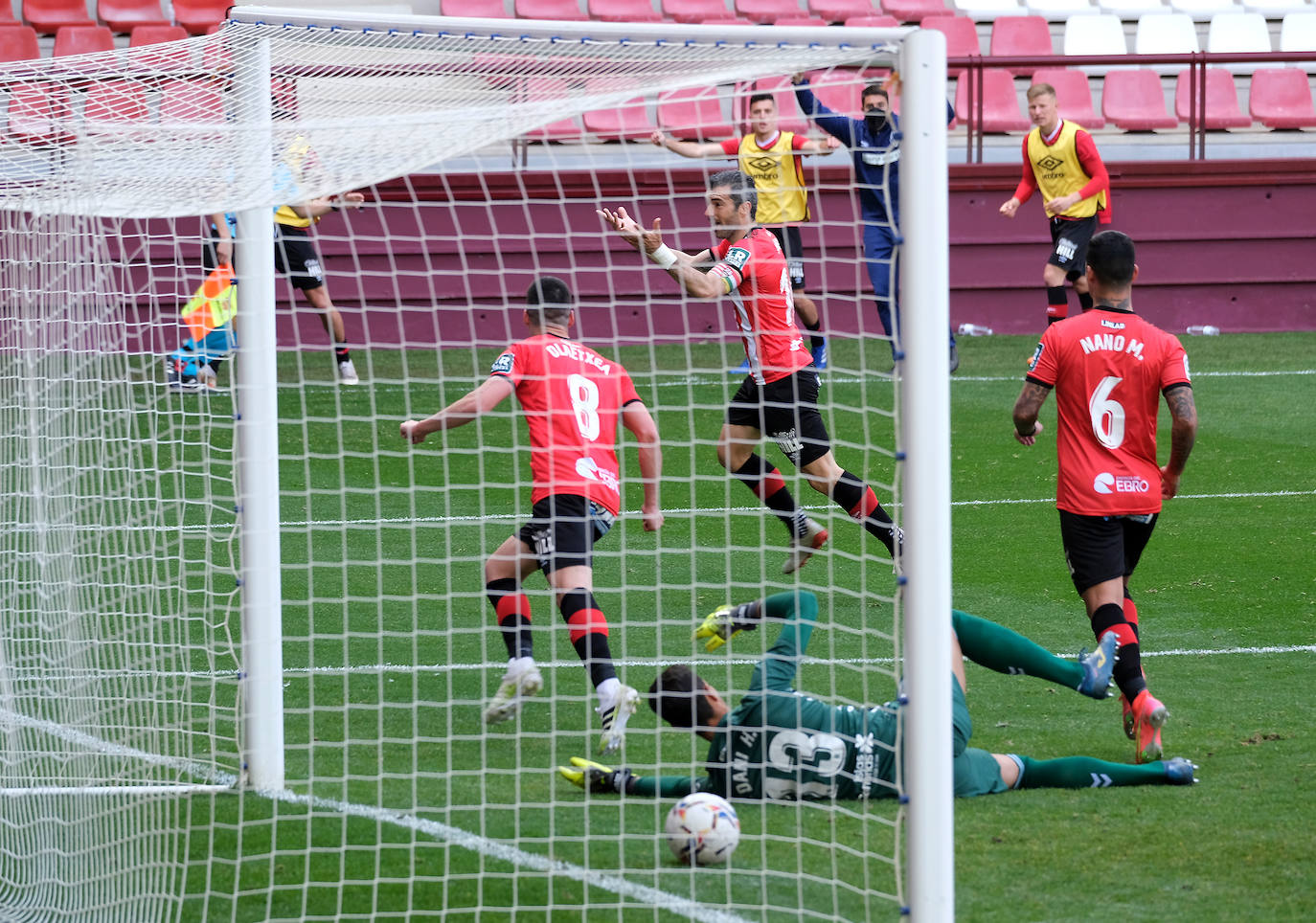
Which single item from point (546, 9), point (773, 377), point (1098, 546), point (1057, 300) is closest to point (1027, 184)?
point (1057, 300)

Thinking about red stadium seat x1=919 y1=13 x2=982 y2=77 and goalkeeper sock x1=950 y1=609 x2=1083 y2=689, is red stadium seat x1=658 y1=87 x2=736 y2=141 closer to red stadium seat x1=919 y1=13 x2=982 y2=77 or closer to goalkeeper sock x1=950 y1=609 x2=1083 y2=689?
goalkeeper sock x1=950 y1=609 x2=1083 y2=689

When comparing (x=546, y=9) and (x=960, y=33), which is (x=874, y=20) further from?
(x=546, y=9)

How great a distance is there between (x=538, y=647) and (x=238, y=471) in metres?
2.00

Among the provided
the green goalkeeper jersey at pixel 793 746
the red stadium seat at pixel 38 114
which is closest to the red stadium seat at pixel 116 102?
the red stadium seat at pixel 38 114

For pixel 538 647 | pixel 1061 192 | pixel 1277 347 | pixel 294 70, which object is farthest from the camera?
pixel 1277 347

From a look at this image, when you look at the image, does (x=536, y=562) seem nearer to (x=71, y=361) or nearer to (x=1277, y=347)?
(x=71, y=361)

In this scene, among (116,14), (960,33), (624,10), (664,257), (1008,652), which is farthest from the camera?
(960,33)

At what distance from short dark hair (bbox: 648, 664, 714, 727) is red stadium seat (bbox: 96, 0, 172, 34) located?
1490 centimetres

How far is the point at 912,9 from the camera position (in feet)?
63.8

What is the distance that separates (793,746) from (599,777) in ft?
2.32

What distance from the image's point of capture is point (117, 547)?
17.2ft

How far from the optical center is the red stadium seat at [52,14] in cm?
1742

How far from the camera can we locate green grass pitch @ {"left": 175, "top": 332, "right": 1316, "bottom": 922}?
431 cm

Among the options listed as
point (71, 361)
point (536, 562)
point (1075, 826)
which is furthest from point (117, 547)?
point (1075, 826)
